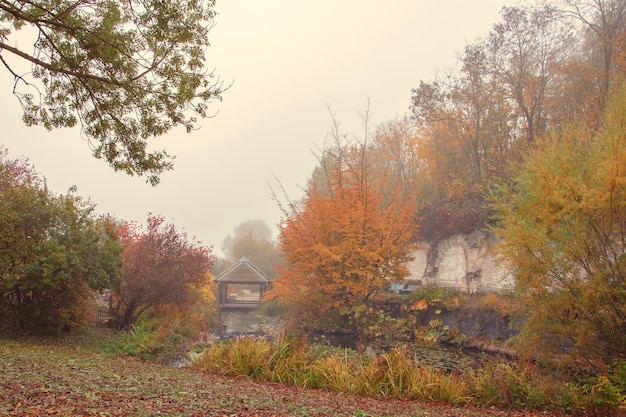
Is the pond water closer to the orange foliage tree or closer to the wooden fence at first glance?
the orange foliage tree

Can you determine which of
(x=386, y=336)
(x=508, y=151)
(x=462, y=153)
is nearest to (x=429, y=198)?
(x=462, y=153)

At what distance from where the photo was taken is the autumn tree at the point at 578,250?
7.79 m

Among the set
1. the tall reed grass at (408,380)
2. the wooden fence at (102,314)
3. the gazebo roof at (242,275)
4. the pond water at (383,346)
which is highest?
the gazebo roof at (242,275)

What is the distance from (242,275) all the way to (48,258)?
21.7m

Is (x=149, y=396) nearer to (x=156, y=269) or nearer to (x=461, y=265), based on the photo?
(x=156, y=269)

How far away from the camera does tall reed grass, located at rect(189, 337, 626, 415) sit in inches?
292

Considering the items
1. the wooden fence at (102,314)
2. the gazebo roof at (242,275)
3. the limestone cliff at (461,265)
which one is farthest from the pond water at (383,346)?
the gazebo roof at (242,275)

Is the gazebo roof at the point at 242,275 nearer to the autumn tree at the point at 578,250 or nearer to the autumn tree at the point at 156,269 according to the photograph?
the autumn tree at the point at 156,269

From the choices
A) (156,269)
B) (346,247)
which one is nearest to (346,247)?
(346,247)

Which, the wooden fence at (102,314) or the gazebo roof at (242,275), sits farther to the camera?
the gazebo roof at (242,275)

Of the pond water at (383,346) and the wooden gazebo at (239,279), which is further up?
the wooden gazebo at (239,279)

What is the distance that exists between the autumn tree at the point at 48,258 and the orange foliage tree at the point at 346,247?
6.87 meters

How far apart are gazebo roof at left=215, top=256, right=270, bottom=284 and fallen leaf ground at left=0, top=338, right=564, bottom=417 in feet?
75.4

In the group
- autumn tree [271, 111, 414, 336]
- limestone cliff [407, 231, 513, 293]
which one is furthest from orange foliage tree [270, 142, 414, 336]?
limestone cliff [407, 231, 513, 293]
